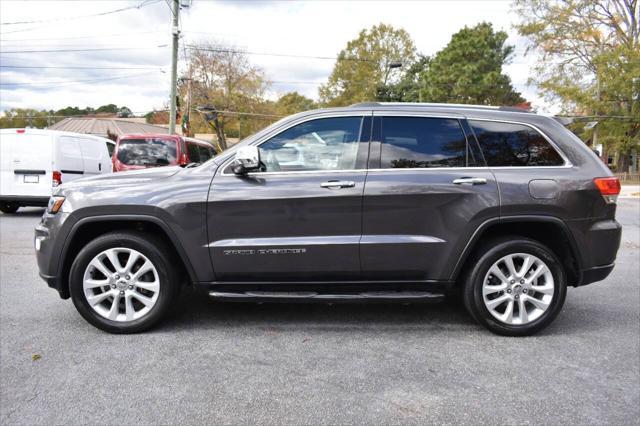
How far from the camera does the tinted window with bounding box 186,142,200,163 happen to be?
1237cm

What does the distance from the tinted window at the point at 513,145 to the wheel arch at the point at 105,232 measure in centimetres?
256

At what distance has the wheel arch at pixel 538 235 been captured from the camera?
3619 mm

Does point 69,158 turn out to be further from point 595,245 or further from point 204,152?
point 595,245

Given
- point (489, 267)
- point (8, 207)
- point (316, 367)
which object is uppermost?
point (489, 267)

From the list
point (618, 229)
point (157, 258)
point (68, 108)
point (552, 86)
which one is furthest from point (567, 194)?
point (68, 108)

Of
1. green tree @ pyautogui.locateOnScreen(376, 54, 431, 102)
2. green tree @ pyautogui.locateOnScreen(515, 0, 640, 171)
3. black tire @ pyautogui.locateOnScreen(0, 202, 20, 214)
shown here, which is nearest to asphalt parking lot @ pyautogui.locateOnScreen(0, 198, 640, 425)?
black tire @ pyautogui.locateOnScreen(0, 202, 20, 214)

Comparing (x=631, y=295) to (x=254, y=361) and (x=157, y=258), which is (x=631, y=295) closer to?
(x=254, y=361)

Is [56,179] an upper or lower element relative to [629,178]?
lower

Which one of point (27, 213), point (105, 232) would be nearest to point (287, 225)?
point (105, 232)

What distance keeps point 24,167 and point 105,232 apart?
8384 mm

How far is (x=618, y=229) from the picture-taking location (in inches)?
148

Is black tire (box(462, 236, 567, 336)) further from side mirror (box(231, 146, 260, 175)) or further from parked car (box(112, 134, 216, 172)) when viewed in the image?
parked car (box(112, 134, 216, 172))

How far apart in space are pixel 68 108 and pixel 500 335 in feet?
318

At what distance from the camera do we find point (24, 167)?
10508 millimetres
